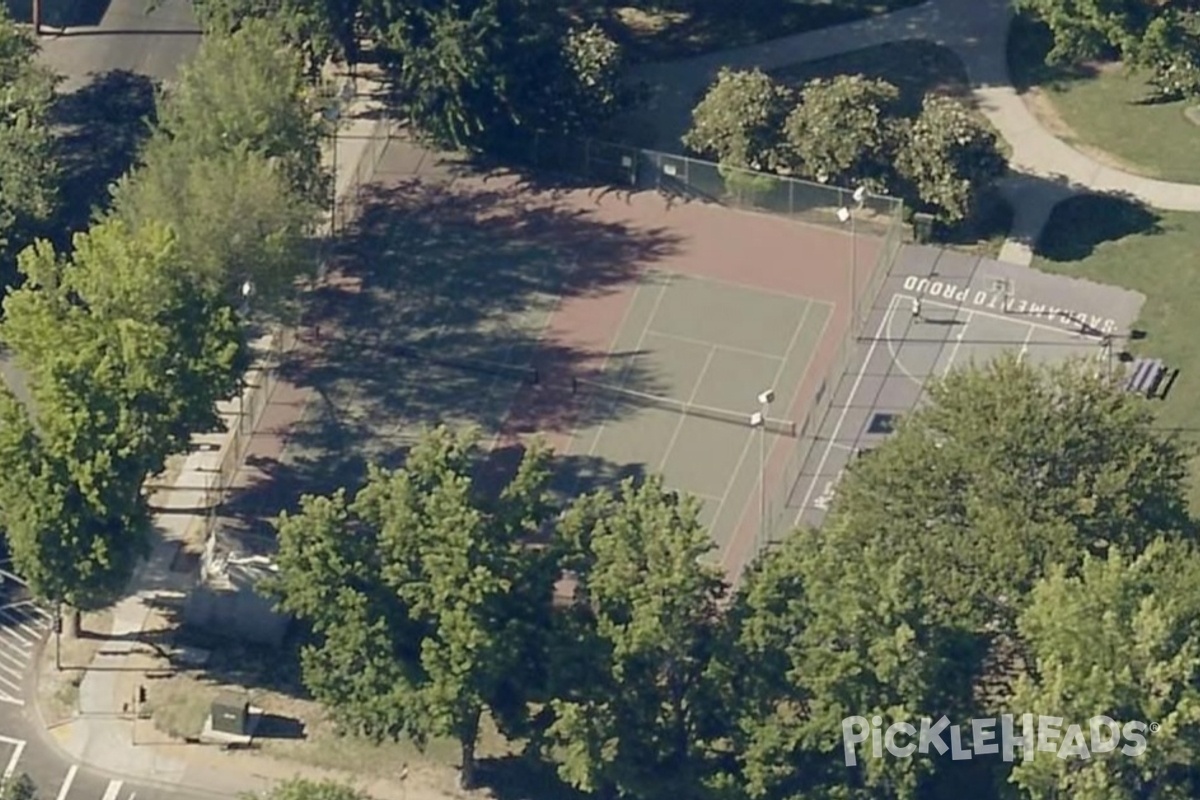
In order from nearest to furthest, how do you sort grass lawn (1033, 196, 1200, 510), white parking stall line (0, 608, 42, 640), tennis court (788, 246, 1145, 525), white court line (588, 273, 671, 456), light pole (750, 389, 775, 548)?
white parking stall line (0, 608, 42, 640), light pole (750, 389, 775, 548), tennis court (788, 246, 1145, 525), white court line (588, 273, 671, 456), grass lawn (1033, 196, 1200, 510)

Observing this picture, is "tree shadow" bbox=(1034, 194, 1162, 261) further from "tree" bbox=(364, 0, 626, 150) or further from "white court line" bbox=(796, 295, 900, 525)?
"tree" bbox=(364, 0, 626, 150)

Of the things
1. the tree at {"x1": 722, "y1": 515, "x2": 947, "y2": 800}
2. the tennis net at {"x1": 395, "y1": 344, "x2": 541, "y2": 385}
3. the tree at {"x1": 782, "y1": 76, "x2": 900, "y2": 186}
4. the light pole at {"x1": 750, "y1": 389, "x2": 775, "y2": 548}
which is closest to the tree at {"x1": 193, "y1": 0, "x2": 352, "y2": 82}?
the tennis net at {"x1": 395, "y1": 344, "x2": 541, "y2": 385}

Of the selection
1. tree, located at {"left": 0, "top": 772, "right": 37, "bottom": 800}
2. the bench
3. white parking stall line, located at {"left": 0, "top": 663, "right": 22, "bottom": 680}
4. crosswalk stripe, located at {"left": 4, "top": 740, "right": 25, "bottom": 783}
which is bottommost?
crosswalk stripe, located at {"left": 4, "top": 740, "right": 25, "bottom": 783}

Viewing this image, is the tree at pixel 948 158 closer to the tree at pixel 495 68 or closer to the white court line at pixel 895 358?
the white court line at pixel 895 358

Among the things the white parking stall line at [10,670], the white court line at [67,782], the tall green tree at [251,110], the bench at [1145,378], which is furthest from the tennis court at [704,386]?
the white parking stall line at [10,670]

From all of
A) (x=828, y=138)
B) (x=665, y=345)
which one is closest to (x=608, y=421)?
(x=665, y=345)
